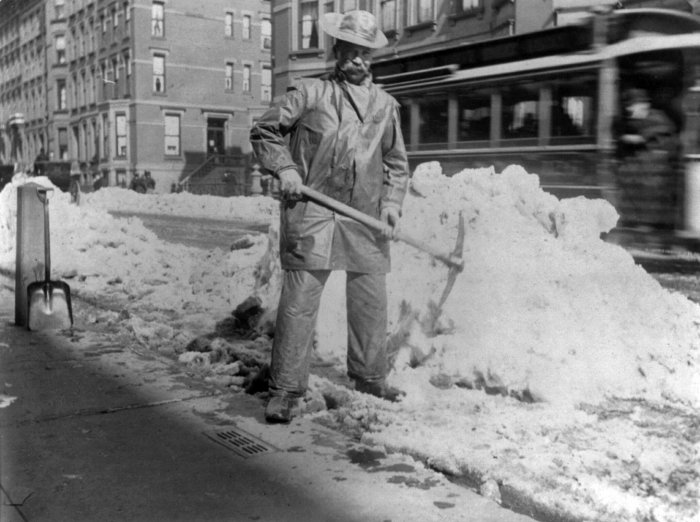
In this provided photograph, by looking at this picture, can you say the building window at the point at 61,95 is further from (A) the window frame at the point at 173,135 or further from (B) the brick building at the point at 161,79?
(A) the window frame at the point at 173,135

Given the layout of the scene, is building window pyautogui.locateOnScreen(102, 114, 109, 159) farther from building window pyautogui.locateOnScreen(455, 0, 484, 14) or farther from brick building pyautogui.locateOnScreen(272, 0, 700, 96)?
building window pyautogui.locateOnScreen(455, 0, 484, 14)

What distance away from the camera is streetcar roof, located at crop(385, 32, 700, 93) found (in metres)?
10.5

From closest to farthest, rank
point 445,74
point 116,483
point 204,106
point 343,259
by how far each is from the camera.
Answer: point 116,483 < point 343,259 < point 445,74 < point 204,106

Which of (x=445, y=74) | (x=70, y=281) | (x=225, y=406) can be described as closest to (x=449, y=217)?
(x=225, y=406)

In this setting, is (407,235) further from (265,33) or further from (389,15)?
(265,33)

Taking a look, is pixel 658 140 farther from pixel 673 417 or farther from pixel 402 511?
pixel 402 511

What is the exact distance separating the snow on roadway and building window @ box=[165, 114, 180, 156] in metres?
38.5

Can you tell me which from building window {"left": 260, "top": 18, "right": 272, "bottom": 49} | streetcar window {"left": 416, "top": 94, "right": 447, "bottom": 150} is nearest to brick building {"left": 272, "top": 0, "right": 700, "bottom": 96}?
streetcar window {"left": 416, "top": 94, "right": 447, "bottom": 150}

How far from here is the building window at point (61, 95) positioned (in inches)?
1969

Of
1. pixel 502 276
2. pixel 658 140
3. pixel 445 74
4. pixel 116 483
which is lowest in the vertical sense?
pixel 116 483

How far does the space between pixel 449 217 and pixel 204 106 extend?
41.4 meters

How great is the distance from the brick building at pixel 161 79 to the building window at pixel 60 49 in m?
0.89

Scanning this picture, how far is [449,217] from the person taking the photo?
5.52 meters

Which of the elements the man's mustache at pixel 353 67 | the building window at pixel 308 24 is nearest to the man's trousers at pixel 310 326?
the man's mustache at pixel 353 67
